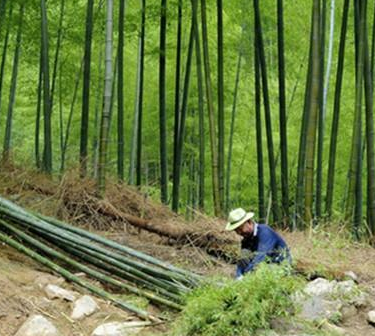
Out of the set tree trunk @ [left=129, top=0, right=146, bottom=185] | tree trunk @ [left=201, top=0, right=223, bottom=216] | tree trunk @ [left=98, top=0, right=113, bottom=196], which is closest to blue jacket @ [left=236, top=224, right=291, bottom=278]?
tree trunk @ [left=98, top=0, right=113, bottom=196]

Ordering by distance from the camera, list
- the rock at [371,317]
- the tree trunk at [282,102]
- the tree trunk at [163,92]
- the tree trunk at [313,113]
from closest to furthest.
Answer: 1. the rock at [371,317]
2. the tree trunk at [313,113]
3. the tree trunk at [282,102]
4. the tree trunk at [163,92]

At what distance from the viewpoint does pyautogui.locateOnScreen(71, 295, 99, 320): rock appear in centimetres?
385

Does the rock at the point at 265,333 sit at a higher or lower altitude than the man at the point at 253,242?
lower

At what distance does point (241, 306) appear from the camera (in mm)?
3566

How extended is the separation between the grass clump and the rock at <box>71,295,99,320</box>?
0.56 m

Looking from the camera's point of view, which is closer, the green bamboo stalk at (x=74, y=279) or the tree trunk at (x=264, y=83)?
the green bamboo stalk at (x=74, y=279)

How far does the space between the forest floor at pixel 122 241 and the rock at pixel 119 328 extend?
0.23 ft

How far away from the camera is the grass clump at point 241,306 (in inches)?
138

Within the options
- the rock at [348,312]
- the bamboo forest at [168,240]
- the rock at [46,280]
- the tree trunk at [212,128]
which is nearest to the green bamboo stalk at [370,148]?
the bamboo forest at [168,240]

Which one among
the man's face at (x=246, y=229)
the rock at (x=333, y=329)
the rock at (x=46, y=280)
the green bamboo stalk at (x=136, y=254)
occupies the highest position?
the man's face at (x=246, y=229)

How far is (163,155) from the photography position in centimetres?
898

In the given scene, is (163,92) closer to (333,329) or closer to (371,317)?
(371,317)

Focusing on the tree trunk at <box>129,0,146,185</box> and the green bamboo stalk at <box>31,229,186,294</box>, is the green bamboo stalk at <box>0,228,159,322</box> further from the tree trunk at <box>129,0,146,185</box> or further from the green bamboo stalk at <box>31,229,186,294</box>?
the tree trunk at <box>129,0,146,185</box>

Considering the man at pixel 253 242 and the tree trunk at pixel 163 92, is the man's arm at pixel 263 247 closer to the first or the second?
the man at pixel 253 242
